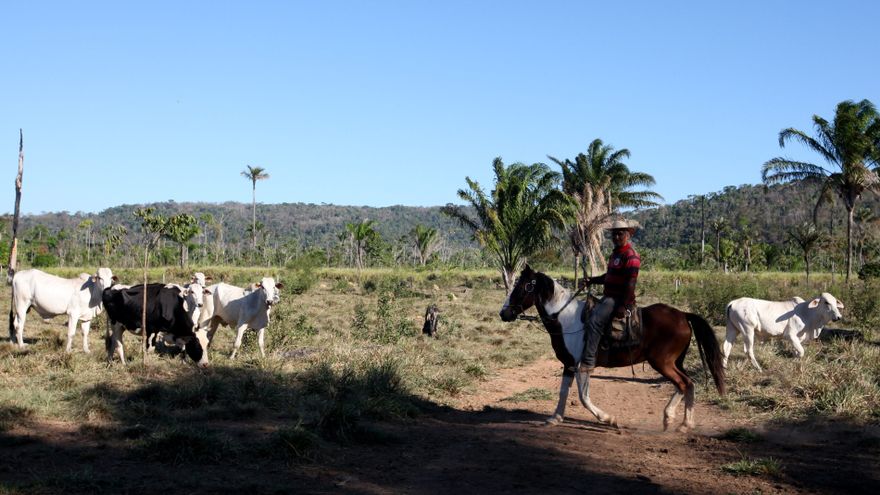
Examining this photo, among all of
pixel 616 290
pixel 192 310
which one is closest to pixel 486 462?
pixel 616 290

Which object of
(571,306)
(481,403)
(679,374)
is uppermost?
(571,306)

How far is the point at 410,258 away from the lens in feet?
411

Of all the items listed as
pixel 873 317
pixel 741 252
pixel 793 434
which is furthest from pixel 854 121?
pixel 741 252

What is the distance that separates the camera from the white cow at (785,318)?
14930 mm

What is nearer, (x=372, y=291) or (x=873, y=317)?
(x=873, y=317)

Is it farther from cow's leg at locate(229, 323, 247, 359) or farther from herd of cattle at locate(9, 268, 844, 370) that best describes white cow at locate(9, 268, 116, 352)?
cow's leg at locate(229, 323, 247, 359)

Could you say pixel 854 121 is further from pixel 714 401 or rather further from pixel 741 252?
pixel 741 252

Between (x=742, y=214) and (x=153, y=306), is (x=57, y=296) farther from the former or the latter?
(x=742, y=214)

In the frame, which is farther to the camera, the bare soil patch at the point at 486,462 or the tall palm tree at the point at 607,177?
the tall palm tree at the point at 607,177

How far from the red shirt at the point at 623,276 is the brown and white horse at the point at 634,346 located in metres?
0.56

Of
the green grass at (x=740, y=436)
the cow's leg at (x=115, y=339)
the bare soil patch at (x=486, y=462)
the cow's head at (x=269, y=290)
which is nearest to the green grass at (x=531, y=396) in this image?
the bare soil patch at (x=486, y=462)

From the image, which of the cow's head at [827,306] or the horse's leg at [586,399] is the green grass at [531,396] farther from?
the cow's head at [827,306]

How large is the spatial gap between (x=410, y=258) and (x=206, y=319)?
358ft

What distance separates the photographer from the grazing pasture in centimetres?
777
